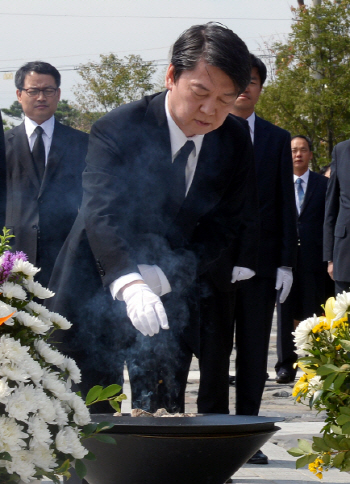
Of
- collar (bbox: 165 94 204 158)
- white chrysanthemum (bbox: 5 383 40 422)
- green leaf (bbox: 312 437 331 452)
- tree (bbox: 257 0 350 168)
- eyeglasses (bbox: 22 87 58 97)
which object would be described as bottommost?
green leaf (bbox: 312 437 331 452)

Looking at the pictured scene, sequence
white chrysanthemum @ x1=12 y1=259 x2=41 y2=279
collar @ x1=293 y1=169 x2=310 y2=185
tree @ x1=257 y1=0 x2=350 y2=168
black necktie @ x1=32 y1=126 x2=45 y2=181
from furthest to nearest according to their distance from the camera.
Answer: tree @ x1=257 y1=0 x2=350 y2=168, collar @ x1=293 y1=169 x2=310 y2=185, black necktie @ x1=32 y1=126 x2=45 y2=181, white chrysanthemum @ x1=12 y1=259 x2=41 y2=279

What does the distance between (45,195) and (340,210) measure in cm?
222

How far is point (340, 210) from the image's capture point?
228 inches

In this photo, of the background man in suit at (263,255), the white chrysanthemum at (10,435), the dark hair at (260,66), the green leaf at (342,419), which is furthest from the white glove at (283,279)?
the white chrysanthemum at (10,435)

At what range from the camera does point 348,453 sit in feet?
8.56

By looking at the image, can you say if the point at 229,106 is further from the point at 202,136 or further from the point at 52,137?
the point at 52,137

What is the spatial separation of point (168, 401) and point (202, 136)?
3.57 feet

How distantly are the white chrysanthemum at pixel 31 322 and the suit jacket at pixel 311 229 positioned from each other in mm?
5262

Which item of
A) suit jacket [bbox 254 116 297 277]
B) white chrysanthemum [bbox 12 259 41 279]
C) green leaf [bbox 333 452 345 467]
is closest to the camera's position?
white chrysanthemum [bbox 12 259 41 279]

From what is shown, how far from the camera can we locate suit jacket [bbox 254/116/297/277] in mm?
4480

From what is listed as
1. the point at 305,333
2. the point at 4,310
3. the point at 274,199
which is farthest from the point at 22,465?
the point at 274,199

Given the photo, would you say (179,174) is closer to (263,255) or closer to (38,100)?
(263,255)

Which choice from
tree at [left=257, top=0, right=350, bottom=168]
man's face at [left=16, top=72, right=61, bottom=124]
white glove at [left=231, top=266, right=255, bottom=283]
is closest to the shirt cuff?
white glove at [left=231, top=266, right=255, bottom=283]

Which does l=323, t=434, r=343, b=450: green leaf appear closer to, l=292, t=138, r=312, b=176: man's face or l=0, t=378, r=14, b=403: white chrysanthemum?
l=0, t=378, r=14, b=403: white chrysanthemum
